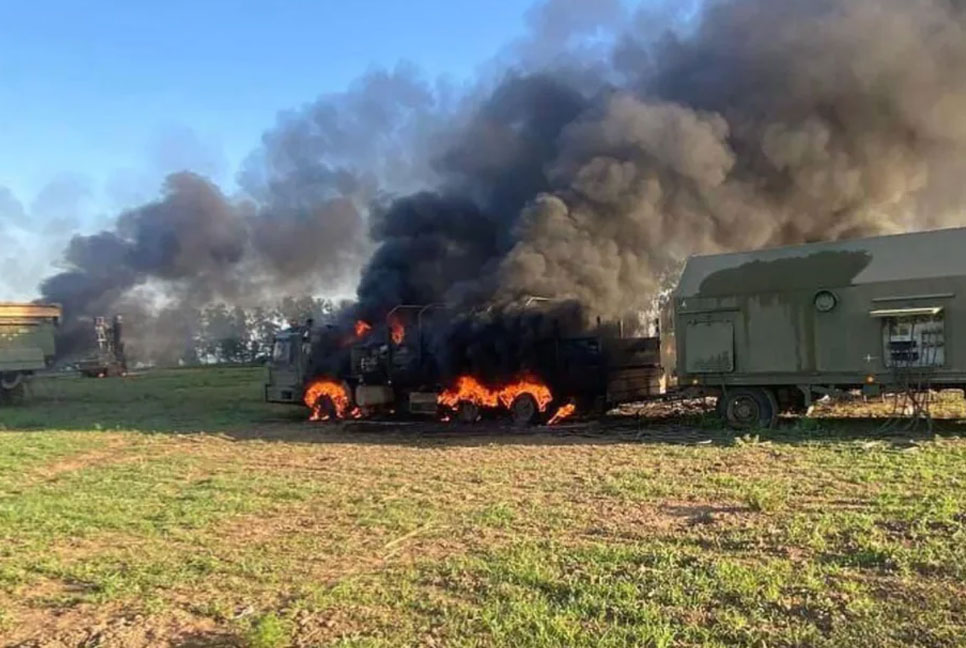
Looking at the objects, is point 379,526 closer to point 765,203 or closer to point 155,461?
point 155,461

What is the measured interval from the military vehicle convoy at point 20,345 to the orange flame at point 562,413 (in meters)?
20.4

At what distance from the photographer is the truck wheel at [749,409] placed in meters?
16.2

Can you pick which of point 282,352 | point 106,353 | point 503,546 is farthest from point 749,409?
point 106,353

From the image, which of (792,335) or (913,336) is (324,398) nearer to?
(792,335)

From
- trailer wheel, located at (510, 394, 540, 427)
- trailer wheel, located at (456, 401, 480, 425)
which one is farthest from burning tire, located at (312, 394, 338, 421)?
trailer wheel, located at (510, 394, 540, 427)

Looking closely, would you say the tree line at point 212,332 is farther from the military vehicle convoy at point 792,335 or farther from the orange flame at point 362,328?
the military vehicle convoy at point 792,335

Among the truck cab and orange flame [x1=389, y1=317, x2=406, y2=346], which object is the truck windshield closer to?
the truck cab

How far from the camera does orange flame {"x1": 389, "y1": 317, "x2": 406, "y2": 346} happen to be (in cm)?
2239

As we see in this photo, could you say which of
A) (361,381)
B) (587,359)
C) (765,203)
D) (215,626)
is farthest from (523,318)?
(215,626)

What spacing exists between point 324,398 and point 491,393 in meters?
4.90

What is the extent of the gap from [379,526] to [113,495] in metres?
4.43

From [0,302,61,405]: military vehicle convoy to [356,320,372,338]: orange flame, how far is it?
1409 cm

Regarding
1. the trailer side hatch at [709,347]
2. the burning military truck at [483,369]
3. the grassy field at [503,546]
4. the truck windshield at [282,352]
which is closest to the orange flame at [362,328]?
the burning military truck at [483,369]

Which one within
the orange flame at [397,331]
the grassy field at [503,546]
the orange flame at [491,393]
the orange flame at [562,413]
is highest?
the orange flame at [397,331]
